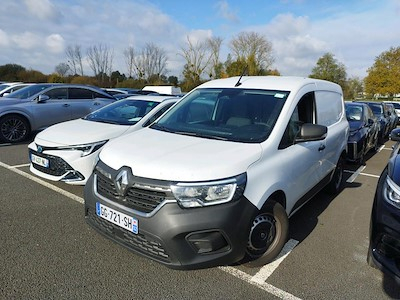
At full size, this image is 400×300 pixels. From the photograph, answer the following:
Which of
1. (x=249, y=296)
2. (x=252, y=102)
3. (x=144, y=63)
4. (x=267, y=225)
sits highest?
(x=144, y=63)

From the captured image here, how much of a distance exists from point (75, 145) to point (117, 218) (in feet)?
6.77

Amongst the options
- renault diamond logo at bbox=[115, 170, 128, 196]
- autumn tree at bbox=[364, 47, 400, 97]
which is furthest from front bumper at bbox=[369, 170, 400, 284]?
autumn tree at bbox=[364, 47, 400, 97]

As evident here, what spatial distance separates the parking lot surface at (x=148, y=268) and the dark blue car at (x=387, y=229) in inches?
13.9

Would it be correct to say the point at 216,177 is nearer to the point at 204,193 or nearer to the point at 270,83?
the point at 204,193

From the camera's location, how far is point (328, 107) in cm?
424

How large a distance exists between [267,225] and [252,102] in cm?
139

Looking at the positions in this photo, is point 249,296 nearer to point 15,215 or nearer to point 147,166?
point 147,166

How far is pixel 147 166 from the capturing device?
94.7 inches

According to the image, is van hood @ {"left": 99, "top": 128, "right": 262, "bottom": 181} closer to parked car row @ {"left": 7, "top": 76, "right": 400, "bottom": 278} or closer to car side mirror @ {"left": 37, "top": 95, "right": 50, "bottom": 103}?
parked car row @ {"left": 7, "top": 76, "right": 400, "bottom": 278}

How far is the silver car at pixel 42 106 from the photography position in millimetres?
7809

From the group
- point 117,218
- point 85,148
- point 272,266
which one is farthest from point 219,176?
point 85,148

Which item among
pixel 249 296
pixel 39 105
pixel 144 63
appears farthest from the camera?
pixel 144 63

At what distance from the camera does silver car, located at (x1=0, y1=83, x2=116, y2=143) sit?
781 cm

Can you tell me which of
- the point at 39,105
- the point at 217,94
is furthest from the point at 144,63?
the point at 217,94
